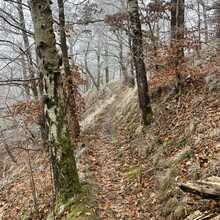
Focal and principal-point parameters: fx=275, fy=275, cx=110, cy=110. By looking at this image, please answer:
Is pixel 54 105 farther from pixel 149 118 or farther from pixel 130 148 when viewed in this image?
pixel 149 118

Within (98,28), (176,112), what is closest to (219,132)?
(176,112)

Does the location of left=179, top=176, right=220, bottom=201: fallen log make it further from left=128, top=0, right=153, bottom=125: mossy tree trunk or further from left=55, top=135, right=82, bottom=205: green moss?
left=128, top=0, right=153, bottom=125: mossy tree trunk

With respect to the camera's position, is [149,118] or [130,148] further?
[149,118]

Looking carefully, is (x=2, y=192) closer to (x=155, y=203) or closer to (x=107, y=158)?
(x=107, y=158)

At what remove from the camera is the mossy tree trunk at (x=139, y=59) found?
800 centimetres

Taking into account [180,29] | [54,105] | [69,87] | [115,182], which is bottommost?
[115,182]

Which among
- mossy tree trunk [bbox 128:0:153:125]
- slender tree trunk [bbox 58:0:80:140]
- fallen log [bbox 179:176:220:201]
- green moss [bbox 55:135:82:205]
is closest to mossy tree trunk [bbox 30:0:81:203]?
green moss [bbox 55:135:82:205]

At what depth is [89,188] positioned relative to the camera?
565cm

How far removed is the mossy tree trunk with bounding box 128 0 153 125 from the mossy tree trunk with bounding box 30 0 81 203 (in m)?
3.74

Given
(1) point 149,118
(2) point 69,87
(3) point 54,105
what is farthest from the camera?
(2) point 69,87

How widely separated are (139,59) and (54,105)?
4164 millimetres

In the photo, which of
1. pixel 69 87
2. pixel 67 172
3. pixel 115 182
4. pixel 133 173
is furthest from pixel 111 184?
pixel 69 87

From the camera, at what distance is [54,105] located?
4887mm

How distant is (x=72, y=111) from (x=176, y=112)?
12.1ft
